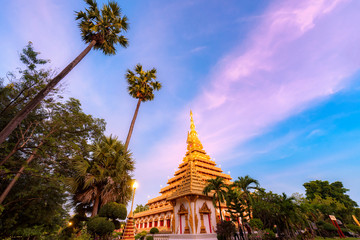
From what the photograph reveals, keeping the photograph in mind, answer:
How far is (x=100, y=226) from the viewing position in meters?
10.3

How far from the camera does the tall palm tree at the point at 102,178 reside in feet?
40.3

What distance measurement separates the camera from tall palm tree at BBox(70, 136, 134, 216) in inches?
484

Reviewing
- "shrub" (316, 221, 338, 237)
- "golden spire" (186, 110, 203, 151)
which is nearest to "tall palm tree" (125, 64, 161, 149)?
"golden spire" (186, 110, 203, 151)

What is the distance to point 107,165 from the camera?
13.5 m

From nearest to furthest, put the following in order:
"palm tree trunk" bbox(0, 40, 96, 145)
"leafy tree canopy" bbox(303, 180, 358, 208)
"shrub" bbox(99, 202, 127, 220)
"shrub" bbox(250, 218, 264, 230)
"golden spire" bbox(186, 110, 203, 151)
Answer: "palm tree trunk" bbox(0, 40, 96, 145), "shrub" bbox(99, 202, 127, 220), "shrub" bbox(250, 218, 264, 230), "golden spire" bbox(186, 110, 203, 151), "leafy tree canopy" bbox(303, 180, 358, 208)

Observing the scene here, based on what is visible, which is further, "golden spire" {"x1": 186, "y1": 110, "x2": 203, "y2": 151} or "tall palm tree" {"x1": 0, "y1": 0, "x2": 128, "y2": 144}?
"golden spire" {"x1": 186, "y1": 110, "x2": 203, "y2": 151}

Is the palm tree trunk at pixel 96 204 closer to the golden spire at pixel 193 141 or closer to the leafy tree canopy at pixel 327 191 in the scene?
the golden spire at pixel 193 141

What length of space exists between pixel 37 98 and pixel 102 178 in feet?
23.5

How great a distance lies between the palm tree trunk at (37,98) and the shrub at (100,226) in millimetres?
7103

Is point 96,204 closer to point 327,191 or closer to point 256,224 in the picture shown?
point 256,224

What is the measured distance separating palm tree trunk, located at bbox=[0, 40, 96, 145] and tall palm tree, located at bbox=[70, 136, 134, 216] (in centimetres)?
538

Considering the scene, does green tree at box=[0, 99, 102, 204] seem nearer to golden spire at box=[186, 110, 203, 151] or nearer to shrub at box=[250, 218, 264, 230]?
shrub at box=[250, 218, 264, 230]

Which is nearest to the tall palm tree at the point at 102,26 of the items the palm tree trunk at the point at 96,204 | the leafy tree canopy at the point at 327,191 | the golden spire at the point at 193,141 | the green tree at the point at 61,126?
the green tree at the point at 61,126

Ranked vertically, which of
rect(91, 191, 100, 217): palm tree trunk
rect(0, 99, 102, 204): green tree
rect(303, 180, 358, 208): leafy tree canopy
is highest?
rect(303, 180, 358, 208): leafy tree canopy
